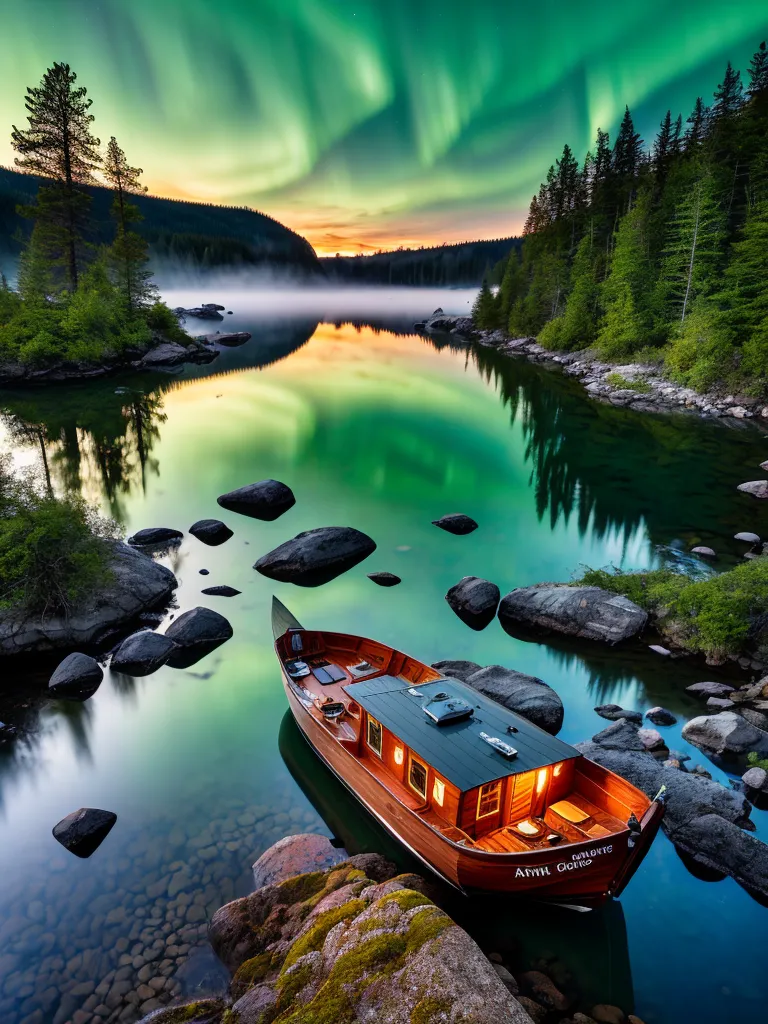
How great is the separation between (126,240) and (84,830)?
255 feet

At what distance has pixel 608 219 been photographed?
90438mm

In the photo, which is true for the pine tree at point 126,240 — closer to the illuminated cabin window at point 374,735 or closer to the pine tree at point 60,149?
the pine tree at point 60,149

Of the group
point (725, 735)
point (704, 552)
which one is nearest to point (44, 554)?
point (725, 735)

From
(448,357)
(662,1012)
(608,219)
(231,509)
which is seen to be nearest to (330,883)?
(662,1012)

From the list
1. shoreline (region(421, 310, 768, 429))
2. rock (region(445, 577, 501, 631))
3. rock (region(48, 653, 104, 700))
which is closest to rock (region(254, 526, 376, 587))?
rock (region(445, 577, 501, 631))

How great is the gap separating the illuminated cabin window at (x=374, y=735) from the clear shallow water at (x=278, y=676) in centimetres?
215

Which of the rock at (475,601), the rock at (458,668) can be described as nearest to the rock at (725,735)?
the rock at (458,668)

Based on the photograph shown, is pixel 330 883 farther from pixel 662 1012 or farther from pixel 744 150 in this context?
pixel 744 150

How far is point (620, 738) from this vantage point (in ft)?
52.5

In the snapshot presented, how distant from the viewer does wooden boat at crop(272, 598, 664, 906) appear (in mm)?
10945

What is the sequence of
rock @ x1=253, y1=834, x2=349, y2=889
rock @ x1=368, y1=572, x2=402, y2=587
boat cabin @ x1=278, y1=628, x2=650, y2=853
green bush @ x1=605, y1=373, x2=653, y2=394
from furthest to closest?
green bush @ x1=605, y1=373, x2=653, y2=394
rock @ x1=368, y1=572, x2=402, y2=587
rock @ x1=253, y1=834, x2=349, y2=889
boat cabin @ x1=278, y1=628, x2=650, y2=853

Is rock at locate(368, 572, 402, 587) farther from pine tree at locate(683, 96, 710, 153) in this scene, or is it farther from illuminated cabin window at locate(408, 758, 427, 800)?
pine tree at locate(683, 96, 710, 153)

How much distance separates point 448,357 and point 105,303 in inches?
2051

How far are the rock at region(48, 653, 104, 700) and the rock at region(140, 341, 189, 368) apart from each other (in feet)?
210
